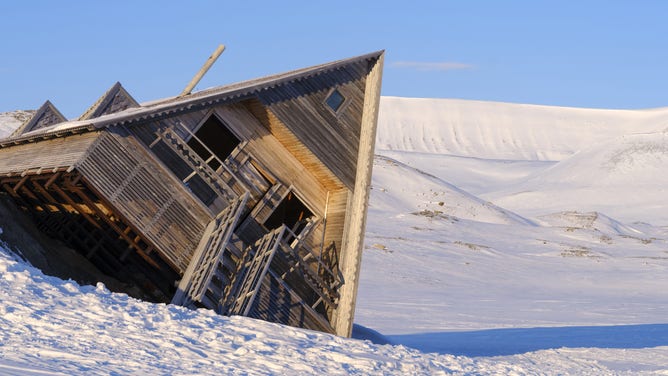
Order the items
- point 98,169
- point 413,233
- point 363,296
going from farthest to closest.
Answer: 1. point 413,233
2. point 363,296
3. point 98,169

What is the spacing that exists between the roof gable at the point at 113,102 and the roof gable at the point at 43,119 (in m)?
1.19

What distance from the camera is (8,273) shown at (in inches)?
746

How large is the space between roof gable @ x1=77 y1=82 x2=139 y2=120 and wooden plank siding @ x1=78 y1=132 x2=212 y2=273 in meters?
7.47

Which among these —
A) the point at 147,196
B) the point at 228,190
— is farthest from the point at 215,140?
the point at 147,196

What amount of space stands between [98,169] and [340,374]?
682cm

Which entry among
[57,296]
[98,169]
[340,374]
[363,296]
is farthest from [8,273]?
[363,296]

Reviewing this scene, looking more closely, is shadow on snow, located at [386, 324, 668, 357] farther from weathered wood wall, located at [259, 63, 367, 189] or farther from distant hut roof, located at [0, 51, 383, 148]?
distant hut roof, located at [0, 51, 383, 148]

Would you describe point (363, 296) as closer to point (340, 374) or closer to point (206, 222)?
point (206, 222)

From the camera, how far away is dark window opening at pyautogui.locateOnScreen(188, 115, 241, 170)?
24266 mm

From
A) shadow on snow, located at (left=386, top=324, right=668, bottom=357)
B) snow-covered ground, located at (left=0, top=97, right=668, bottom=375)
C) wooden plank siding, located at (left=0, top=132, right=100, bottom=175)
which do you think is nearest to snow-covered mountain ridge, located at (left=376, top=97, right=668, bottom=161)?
snow-covered ground, located at (left=0, top=97, right=668, bottom=375)

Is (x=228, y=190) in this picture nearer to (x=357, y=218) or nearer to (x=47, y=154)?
(x=357, y=218)

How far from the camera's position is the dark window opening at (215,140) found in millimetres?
24266

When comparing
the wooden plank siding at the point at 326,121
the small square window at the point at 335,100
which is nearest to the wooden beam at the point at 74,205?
the wooden plank siding at the point at 326,121

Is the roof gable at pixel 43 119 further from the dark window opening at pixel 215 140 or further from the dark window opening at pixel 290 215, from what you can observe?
the dark window opening at pixel 290 215
